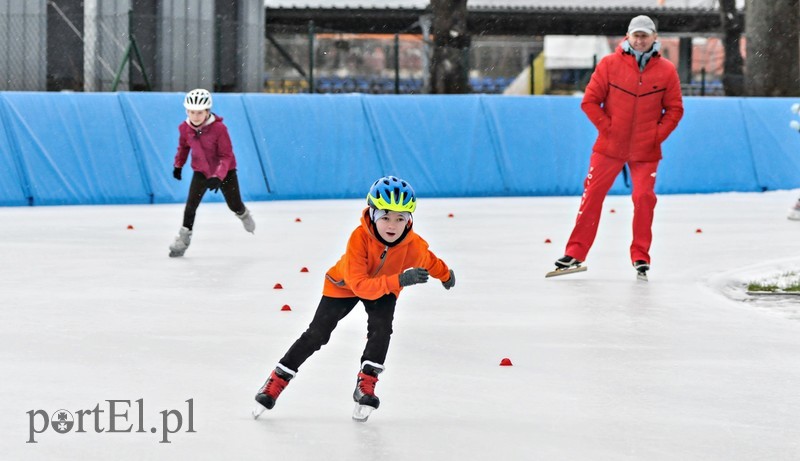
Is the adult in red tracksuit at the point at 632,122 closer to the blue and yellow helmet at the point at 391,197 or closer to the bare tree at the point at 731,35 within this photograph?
the blue and yellow helmet at the point at 391,197

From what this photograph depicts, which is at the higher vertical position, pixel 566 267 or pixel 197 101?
pixel 197 101

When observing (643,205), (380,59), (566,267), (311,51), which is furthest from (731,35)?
(380,59)

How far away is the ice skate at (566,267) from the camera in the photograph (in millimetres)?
11141

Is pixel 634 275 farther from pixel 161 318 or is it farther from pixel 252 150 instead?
pixel 252 150

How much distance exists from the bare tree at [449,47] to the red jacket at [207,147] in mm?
15386

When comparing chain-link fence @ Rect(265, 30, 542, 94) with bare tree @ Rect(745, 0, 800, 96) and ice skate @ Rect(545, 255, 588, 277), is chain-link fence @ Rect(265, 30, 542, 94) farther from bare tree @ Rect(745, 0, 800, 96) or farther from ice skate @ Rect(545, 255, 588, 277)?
ice skate @ Rect(545, 255, 588, 277)

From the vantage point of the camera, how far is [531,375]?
22.9 ft

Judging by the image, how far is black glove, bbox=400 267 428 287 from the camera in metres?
5.64

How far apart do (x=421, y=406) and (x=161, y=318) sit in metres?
3.00

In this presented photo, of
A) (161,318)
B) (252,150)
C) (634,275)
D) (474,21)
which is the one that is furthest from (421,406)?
(474,21)

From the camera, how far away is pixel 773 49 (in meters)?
26.9

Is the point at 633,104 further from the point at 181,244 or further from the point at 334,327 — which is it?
the point at 334,327

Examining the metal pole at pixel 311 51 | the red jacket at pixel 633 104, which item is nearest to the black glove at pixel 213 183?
the red jacket at pixel 633 104

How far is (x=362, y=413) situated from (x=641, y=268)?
5.51 metres
